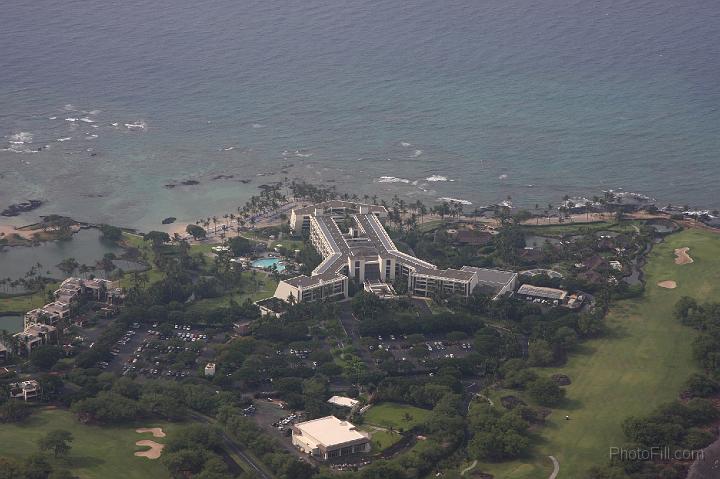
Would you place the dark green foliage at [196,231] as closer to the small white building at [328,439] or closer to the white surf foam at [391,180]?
the white surf foam at [391,180]

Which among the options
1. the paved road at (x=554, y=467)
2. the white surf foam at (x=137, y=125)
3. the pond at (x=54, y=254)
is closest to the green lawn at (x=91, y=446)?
the paved road at (x=554, y=467)

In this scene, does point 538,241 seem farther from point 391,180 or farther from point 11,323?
point 11,323

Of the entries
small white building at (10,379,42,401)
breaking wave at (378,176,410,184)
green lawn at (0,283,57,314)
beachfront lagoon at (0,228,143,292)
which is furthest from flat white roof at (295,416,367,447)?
breaking wave at (378,176,410,184)

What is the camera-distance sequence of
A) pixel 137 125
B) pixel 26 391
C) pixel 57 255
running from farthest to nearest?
pixel 137 125 → pixel 57 255 → pixel 26 391

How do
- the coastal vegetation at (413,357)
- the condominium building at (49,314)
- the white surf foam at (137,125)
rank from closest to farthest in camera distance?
the coastal vegetation at (413,357), the condominium building at (49,314), the white surf foam at (137,125)

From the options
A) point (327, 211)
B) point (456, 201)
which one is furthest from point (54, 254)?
point (456, 201)

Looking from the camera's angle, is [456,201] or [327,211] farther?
[456,201]
